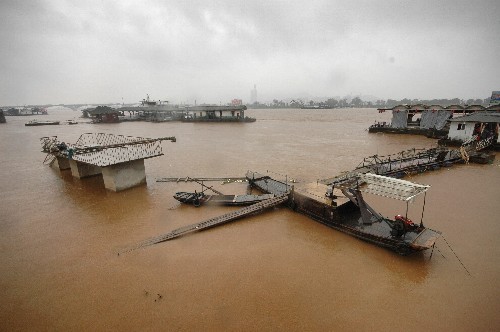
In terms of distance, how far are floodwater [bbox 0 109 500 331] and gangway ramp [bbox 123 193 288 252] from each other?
35 centimetres

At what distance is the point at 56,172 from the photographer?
24.5 metres

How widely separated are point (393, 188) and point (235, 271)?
24.1ft

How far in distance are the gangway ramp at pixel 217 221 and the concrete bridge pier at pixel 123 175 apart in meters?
8.10

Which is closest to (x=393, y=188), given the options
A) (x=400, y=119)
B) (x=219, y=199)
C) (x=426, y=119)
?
(x=219, y=199)

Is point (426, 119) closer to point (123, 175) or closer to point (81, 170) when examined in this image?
point (123, 175)

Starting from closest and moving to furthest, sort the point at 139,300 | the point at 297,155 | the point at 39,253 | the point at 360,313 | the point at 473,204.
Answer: the point at 360,313
the point at 139,300
the point at 39,253
the point at 473,204
the point at 297,155

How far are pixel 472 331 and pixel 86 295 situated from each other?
12.0 meters

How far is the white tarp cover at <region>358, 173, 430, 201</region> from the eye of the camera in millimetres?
10109

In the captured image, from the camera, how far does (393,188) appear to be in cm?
1070

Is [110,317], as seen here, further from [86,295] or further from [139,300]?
[86,295]

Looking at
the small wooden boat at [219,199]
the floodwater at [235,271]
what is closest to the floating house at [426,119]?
the floodwater at [235,271]

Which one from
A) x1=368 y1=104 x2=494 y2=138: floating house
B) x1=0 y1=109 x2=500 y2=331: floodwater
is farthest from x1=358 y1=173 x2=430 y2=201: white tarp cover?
x1=368 y1=104 x2=494 y2=138: floating house

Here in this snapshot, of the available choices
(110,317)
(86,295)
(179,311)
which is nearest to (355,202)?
(179,311)

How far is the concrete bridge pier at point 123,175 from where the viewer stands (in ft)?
59.6
